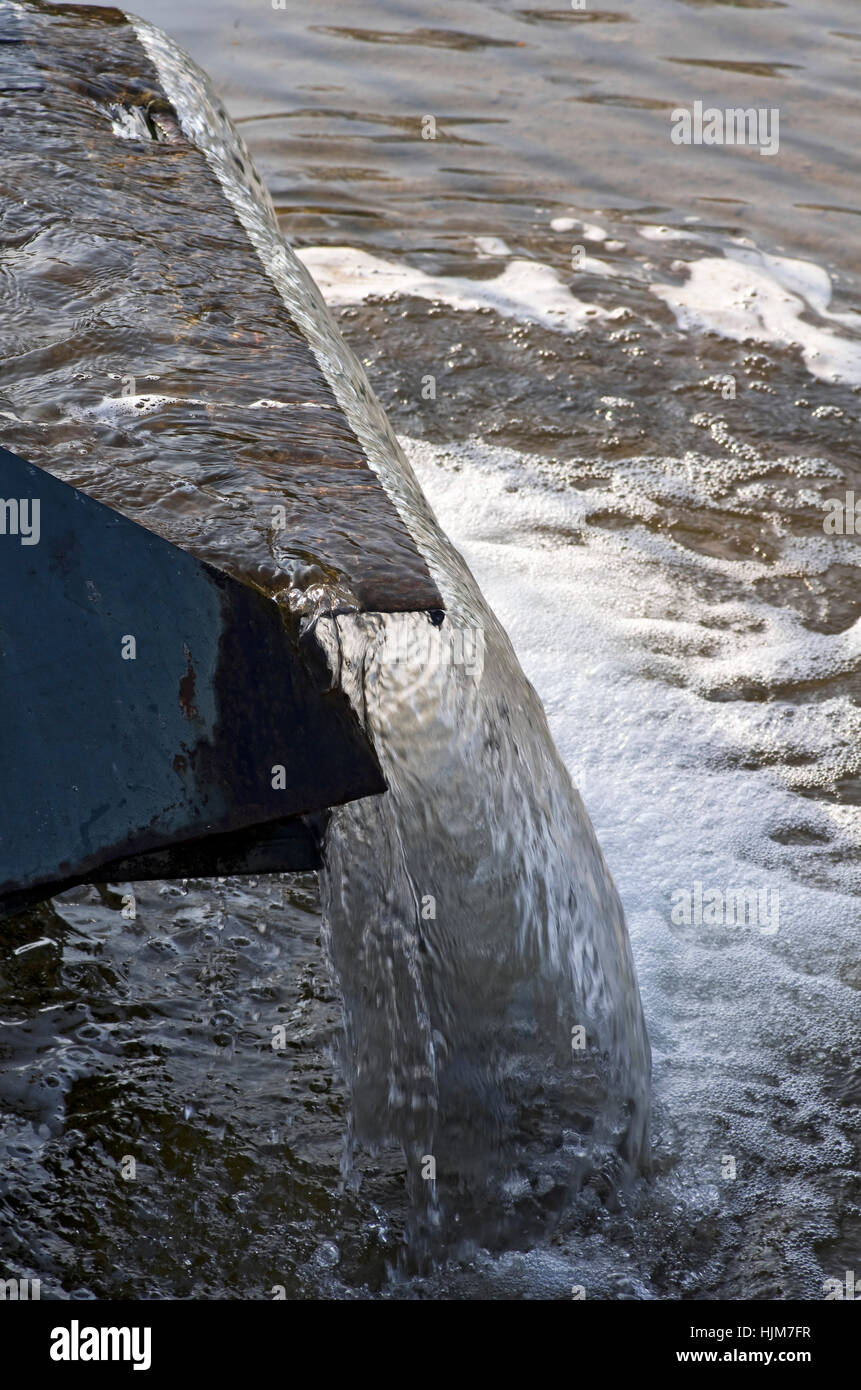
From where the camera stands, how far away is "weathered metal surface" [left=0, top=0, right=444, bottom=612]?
152 centimetres

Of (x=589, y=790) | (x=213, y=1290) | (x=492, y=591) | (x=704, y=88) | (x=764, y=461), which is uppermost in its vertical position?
(x=704, y=88)

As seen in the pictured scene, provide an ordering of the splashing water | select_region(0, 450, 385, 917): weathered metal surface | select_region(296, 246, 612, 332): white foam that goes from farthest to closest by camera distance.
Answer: select_region(296, 246, 612, 332): white foam, the splashing water, select_region(0, 450, 385, 917): weathered metal surface

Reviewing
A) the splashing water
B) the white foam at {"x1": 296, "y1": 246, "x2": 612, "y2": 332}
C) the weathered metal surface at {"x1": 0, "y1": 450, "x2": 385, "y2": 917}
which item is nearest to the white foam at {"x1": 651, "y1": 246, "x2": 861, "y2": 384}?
the white foam at {"x1": 296, "y1": 246, "x2": 612, "y2": 332}

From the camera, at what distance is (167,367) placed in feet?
6.14

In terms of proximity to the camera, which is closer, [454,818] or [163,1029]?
[454,818]

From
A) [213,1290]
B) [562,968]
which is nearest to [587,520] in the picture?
[562,968]

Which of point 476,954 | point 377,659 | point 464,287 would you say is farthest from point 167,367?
point 464,287

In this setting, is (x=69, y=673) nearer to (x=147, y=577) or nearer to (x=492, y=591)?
(x=147, y=577)

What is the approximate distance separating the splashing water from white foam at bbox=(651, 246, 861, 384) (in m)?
3.08

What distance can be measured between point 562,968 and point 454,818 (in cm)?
34

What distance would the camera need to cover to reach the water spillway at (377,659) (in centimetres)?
158

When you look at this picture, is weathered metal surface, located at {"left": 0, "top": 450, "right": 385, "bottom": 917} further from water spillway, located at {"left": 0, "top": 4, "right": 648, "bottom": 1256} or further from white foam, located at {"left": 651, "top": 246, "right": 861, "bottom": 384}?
white foam, located at {"left": 651, "top": 246, "right": 861, "bottom": 384}

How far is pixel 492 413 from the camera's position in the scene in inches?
173

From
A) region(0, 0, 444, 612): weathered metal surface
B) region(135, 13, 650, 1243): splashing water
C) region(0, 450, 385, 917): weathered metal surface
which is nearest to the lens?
region(0, 450, 385, 917): weathered metal surface
